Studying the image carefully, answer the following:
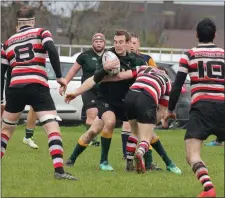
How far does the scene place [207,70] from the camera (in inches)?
320

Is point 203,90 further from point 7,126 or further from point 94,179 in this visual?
point 7,126

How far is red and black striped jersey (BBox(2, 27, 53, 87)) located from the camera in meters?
9.05

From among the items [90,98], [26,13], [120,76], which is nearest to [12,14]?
[90,98]

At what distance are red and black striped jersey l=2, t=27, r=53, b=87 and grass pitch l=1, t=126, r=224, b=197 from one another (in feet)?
3.84

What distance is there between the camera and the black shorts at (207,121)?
8.05m

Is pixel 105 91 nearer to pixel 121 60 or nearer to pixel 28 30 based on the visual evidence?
pixel 121 60

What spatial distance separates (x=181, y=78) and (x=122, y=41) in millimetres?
2300

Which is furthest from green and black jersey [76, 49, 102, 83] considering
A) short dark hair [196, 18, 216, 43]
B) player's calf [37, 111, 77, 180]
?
short dark hair [196, 18, 216, 43]

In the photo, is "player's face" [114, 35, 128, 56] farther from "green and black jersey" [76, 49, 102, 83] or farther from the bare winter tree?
the bare winter tree

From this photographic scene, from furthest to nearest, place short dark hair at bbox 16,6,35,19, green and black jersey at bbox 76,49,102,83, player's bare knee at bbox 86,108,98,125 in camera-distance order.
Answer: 1. player's bare knee at bbox 86,108,98,125
2. green and black jersey at bbox 76,49,102,83
3. short dark hair at bbox 16,6,35,19

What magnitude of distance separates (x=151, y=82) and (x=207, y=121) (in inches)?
81.9

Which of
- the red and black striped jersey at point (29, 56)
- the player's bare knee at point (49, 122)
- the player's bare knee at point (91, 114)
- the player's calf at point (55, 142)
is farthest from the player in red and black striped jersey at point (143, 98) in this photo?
the player's bare knee at point (91, 114)

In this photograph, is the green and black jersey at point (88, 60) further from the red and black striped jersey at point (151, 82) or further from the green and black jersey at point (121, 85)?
the red and black striped jersey at point (151, 82)

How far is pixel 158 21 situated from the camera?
217ft
